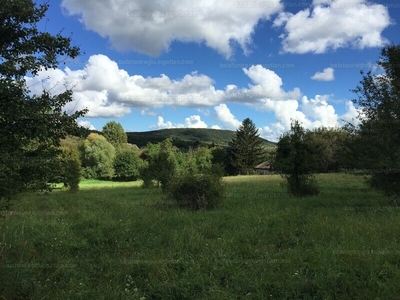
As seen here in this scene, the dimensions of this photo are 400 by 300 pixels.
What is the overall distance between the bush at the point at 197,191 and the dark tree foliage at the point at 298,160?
4755mm

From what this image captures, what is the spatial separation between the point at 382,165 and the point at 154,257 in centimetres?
1003

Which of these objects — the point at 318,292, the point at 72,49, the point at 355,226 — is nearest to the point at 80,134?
the point at 72,49

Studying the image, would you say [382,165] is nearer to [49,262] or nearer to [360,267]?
[360,267]

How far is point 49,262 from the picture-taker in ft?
22.1

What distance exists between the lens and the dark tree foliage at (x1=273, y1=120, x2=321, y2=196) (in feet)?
56.4

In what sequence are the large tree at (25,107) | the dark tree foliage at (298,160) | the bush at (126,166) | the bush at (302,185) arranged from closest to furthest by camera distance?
1. the large tree at (25,107)
2. the dark tree foliage at (298,160)
3. the bush at (302,185)
4. the bush at (126,166)

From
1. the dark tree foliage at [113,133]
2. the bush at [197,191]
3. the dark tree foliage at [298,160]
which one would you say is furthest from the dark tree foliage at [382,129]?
the dark tree foliage at [113,133]

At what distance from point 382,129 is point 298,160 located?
206 inches

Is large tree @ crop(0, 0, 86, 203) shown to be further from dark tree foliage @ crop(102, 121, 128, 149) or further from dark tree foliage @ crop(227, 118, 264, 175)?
dark tree foliage @ crop(102, 121, 128, 149)

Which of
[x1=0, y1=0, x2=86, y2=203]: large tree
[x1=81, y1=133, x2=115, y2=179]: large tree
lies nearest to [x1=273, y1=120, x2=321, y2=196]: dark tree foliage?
[x1=0, y1=0, x2=86, y2=203]: large tree

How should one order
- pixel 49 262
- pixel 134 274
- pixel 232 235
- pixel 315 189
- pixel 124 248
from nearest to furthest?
pixel 134 274 → pixel 49 262 → pixel 124 248 → pixel 232 235 → pixel 315 189

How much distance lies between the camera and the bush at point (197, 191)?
1407 cm

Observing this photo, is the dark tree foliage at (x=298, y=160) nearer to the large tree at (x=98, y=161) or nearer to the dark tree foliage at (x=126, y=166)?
the dark tree foliage at (x=126, y=166)

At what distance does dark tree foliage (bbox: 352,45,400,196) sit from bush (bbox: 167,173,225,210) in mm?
6337
